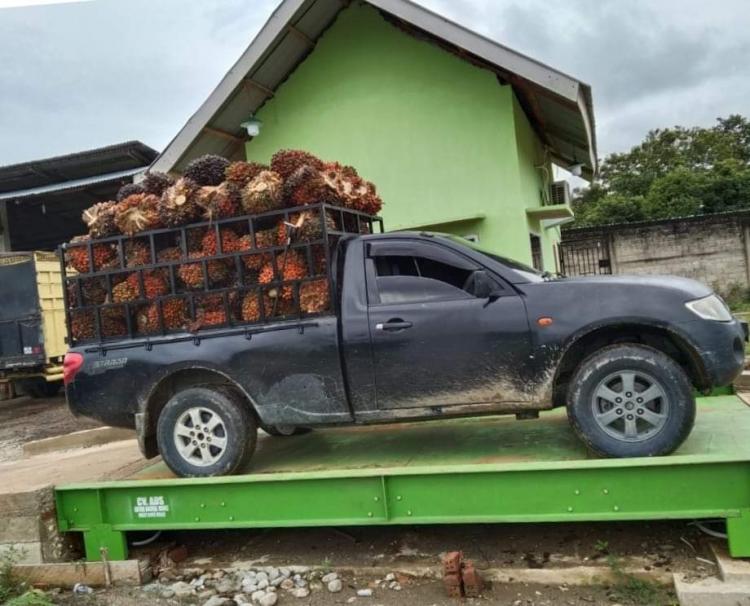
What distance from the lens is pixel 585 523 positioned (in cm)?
469

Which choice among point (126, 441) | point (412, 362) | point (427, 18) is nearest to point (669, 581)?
point (412, 362)

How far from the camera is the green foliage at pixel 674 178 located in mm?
27094

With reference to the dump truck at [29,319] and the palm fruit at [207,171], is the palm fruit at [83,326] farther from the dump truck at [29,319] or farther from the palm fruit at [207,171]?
the dump truck at [29,319]

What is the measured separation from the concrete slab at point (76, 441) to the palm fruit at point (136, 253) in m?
2.64

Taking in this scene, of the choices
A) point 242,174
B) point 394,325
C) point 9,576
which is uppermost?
point 242,174

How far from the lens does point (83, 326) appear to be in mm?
5273

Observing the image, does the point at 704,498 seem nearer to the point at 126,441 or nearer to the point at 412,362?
the point at 412,362

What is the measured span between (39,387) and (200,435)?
11542 mm

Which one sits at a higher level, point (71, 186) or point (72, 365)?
point (71, 186)

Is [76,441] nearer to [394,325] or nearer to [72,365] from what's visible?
[72,365]

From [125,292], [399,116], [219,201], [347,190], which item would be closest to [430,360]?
[347,190]

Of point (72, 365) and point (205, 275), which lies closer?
point (205, 275)

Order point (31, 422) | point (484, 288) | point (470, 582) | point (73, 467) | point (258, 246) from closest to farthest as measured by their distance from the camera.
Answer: point (470, 582)
point (484, 288)
point (258, 246)
point (73, 467)
point (31, 422)

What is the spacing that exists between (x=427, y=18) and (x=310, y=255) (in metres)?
5.66
